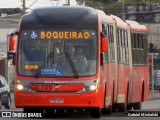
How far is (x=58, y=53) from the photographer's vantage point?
2136cm

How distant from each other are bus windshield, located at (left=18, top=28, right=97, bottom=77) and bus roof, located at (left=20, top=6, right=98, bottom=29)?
0.18 meters

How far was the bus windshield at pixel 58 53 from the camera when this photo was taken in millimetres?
21328

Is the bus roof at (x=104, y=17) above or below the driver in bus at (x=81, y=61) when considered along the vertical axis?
above

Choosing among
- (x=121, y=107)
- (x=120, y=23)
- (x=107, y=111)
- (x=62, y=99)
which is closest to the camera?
(x=62, y=99)

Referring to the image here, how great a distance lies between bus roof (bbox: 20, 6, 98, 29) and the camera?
71.5ft

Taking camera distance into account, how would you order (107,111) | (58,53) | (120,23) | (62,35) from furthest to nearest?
(120,23) < (107,111) < (62,35) < (58,53)

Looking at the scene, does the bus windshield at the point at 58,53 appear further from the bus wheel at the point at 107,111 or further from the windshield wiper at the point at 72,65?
the bus wheel at the point at 107,111

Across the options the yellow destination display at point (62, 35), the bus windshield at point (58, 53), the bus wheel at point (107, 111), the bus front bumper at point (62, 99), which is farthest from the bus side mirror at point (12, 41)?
the bus wheel at point (107, 111)

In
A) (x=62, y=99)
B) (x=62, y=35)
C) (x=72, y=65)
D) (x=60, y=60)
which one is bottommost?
(x=62, y=99)

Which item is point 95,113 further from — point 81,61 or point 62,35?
point 62,35

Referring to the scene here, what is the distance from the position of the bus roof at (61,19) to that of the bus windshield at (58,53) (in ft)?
0.58

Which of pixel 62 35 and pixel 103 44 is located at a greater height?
pixel 62 35

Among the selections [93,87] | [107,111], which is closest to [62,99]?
[93,87]

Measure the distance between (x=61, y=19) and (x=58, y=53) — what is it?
3.58 feet
